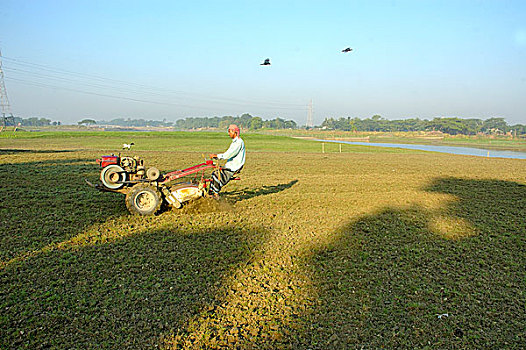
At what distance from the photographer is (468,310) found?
4945mm

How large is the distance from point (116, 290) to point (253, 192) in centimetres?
827

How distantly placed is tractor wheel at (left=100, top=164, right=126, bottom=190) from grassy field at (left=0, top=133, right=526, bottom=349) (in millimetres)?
Result: 759

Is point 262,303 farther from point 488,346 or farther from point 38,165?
point 38,165

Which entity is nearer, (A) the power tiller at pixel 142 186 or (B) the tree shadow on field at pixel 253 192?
(A) the power tiller at pixel 142 186

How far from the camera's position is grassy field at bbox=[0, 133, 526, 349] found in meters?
4.26

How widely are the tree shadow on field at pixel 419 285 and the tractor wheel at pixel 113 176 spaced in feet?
16.0

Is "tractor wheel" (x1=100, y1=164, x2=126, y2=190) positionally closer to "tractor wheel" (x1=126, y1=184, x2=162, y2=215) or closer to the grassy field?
"tractor wheel" (x1=126, y1=184, x2=162, y2=215)

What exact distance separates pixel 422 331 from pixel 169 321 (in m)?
2.85

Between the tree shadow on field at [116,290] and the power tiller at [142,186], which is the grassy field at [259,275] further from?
the power tiller at [142,186]

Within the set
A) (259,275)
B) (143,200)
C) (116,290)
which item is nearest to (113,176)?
(143,200)

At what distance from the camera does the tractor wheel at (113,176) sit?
8898 mm

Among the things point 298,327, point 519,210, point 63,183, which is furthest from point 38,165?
point 519,210

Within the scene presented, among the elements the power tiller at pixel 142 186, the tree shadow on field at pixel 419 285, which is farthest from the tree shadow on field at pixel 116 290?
the power tiller at pixel 142 186

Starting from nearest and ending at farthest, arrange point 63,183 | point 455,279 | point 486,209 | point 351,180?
point 455,279 < point 486,209 < point 63,183 < point 351,180
